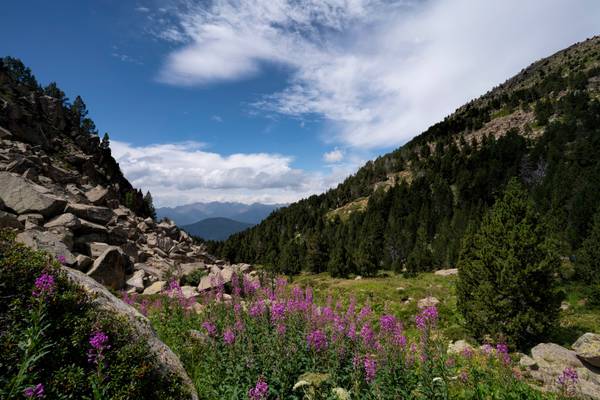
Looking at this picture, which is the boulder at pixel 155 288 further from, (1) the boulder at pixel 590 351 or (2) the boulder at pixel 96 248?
(1) the boulder at pixel 590 351

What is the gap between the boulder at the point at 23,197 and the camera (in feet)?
57.8

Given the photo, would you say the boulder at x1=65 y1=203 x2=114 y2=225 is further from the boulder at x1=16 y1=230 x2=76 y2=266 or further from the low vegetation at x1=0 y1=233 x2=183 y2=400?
the low vegetation at x1=0 y1=233 x2=183 y2=400

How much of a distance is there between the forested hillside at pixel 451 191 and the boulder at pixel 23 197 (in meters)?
36.2

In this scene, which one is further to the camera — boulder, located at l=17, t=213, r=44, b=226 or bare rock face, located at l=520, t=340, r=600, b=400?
boulder, located at l=17, t=213, r=44, b=226

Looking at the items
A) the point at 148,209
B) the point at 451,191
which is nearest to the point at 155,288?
the point at 148,209

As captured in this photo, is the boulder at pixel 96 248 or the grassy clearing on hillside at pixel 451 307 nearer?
A: the boulder at pixel 96 248

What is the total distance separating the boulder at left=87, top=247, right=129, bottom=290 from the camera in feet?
51.1

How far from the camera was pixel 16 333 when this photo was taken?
14.1ft

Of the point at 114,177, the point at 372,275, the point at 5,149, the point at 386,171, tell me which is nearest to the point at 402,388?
the point at 5,149

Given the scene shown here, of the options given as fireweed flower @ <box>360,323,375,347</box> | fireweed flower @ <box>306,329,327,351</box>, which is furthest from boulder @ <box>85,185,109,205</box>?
fireweed flower @ <box>360,323,375,347</box>

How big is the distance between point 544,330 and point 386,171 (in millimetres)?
131748

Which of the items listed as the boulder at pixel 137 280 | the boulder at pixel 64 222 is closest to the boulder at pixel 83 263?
the boulder at pixel 137 280

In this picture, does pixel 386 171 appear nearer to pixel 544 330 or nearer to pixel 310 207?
pixel 310 207

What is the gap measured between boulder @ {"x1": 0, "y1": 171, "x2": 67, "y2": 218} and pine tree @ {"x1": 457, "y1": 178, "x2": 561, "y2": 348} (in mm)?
25601
